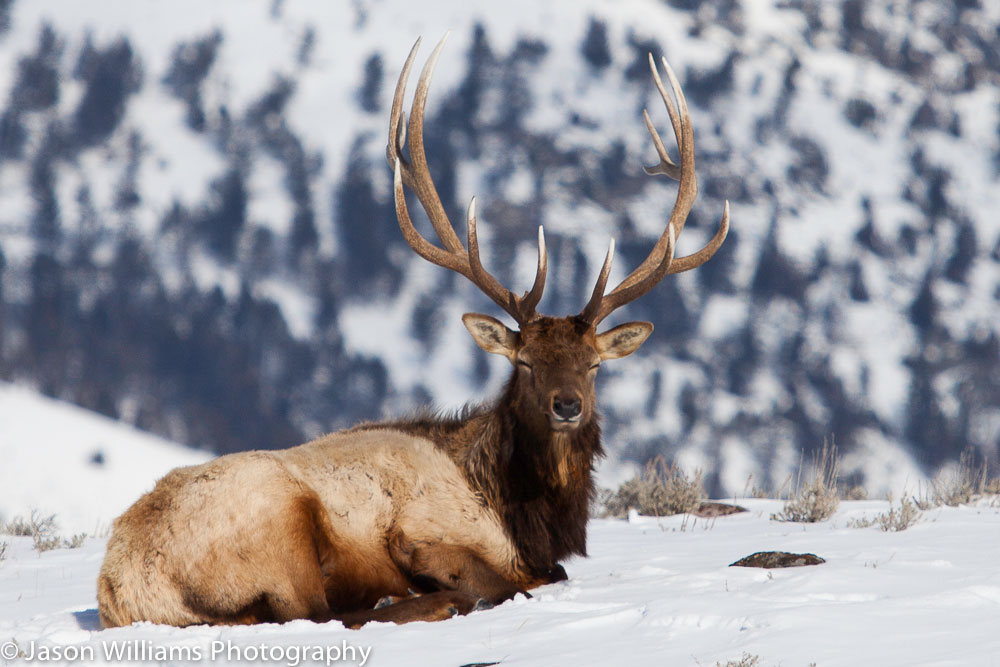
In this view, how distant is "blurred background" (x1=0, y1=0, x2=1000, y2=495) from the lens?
100 m

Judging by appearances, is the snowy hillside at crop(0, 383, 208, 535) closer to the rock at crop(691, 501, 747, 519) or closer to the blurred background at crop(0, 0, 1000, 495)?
the rock at crop(691, 501, 747, 519)

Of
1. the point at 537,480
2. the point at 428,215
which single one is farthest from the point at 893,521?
the point at 428,215

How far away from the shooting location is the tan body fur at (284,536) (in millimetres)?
6145

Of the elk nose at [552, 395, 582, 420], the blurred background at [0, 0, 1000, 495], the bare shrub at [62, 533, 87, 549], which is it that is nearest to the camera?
the elk nose at [552, 395, 582, 420]

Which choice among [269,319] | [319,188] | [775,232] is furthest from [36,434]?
[775,232]

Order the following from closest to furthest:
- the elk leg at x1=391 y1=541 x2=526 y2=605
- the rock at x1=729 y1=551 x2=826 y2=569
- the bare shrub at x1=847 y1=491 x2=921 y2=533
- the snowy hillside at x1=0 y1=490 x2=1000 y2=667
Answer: the snowy hillside at x1=0 y1=490 x2=1000 y2=667, the rock at x1=729 y1=551 x2=826 y2=569, the elk leg at x1=391 y1=541 x2=526 y2=605, the bare shrub at x1=847 y1=491 x2=921 y2=533

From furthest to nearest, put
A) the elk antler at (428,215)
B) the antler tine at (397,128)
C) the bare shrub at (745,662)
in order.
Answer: the antler tine at (397,128) → the elk antler at (428,215) → the bare shrub at (745,662)

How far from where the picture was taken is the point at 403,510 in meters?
6.98

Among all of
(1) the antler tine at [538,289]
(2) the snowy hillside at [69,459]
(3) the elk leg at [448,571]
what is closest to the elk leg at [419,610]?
(3) the elk leg at [448,571]

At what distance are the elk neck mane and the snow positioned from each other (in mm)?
292

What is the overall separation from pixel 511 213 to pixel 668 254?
112082 millimetres

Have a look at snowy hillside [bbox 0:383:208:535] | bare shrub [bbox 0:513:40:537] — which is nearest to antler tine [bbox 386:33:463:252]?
bare shrub [bbox 0:513:40:537]

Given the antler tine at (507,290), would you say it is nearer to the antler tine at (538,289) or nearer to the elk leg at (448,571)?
the antler tine at (538,289)

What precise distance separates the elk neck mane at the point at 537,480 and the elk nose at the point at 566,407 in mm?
342
